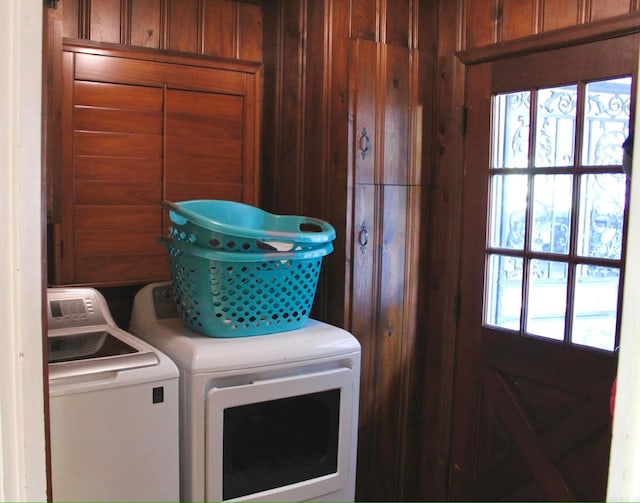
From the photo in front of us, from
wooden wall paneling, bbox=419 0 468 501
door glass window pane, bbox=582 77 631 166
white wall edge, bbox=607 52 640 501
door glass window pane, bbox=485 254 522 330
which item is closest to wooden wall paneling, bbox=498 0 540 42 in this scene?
wooden wall paneling, bbox=419 0 468 501

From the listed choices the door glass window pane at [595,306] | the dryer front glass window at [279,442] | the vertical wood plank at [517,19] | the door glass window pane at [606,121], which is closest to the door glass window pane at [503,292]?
the door glass window pane at [595,306]

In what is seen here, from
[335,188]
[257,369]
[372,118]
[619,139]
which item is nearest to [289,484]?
[257,369]

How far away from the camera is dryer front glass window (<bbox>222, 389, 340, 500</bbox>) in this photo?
1942 millimetres

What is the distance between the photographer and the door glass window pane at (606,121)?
1928mm

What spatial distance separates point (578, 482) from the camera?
208cm

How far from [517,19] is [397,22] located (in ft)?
1.48

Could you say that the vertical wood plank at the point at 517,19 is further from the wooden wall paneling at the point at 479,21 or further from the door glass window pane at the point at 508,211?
the door glass window pane at the point at 508,211

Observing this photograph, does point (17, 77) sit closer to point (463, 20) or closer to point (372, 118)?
point (372, 118)

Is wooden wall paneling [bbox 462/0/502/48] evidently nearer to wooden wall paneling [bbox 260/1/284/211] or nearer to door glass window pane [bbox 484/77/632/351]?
door glass window pane [bbox 484/77/632/351]

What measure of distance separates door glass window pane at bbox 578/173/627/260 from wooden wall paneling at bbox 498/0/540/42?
0.55m

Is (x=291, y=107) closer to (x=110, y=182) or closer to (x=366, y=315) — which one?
(x=110, y=182)

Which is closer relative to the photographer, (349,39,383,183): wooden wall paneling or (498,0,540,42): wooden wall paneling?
(498,0,540,42): wooden wall paneling

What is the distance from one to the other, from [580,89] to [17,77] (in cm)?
175

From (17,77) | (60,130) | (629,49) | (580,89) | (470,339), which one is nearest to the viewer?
(17,77)
